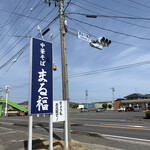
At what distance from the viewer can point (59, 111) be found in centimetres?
645

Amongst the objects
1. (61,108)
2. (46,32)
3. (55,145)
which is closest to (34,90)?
(61,108)

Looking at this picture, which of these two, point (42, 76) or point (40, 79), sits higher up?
point (42, 76)

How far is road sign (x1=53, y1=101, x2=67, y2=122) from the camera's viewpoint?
6.27 metres

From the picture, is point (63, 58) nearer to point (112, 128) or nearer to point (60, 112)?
point (60, 112)

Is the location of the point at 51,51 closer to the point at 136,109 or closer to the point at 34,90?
the point at 34,90

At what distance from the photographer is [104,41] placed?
9.66 meters

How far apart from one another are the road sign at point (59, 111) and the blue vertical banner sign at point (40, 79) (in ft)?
1.36

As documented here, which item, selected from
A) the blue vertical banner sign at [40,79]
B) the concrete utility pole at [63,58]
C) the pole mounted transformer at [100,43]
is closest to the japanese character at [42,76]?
the blue vertical banner sign at [40,79]

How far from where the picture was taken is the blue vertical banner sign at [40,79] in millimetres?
5391

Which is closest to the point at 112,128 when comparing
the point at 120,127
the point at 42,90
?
the point at 120,127

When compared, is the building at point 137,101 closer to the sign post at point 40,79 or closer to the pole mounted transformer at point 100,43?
the pole mounted transformer at point 100,43

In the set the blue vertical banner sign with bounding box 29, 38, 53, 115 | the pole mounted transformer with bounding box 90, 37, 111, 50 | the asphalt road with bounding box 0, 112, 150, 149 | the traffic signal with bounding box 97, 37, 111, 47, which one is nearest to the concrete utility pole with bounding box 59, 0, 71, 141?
the blue vertical banner sign with bounding box 29, 38, 53, 115

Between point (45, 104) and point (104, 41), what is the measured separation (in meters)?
5.90

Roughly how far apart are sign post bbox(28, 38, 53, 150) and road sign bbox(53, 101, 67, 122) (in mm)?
413
